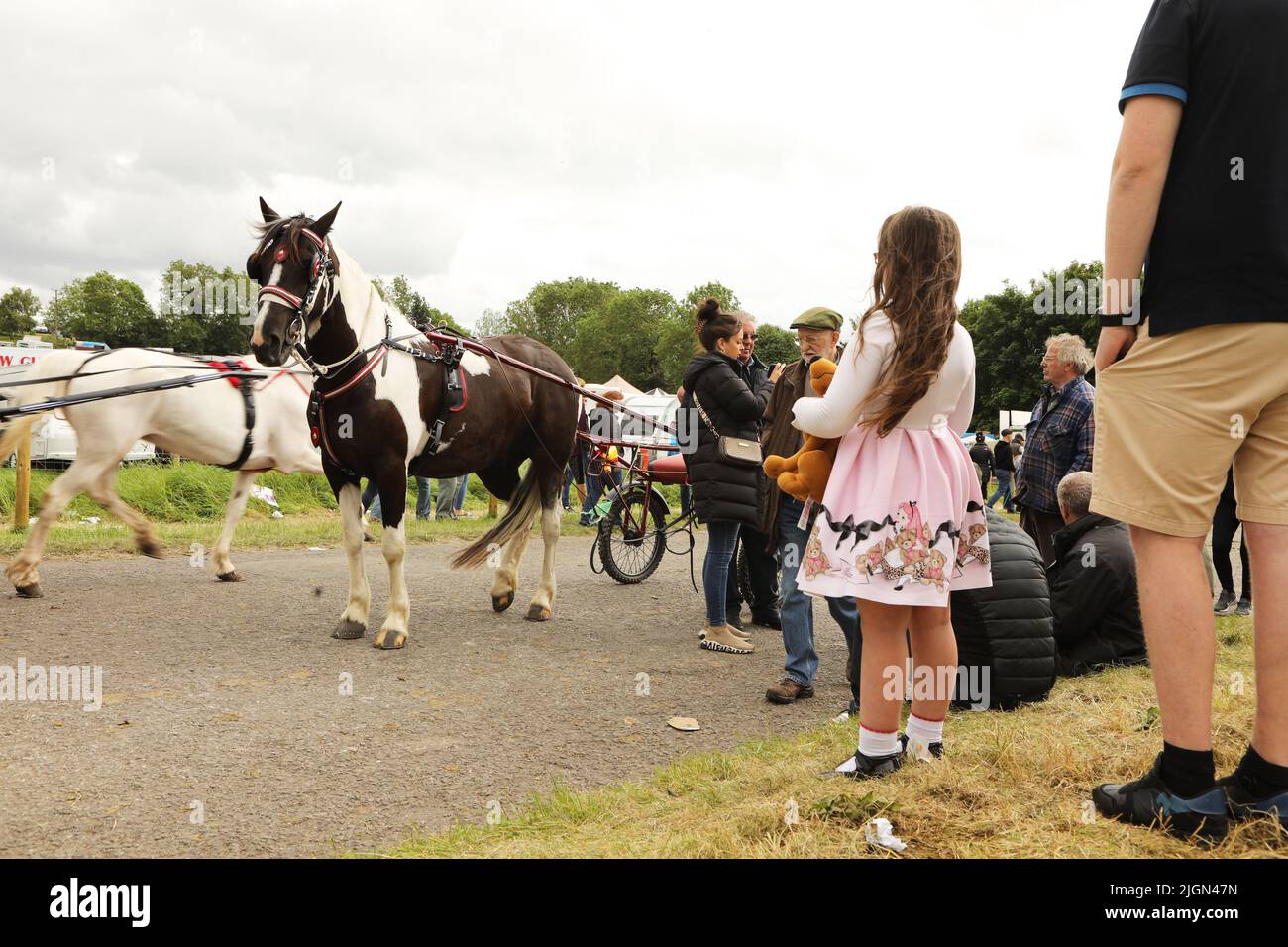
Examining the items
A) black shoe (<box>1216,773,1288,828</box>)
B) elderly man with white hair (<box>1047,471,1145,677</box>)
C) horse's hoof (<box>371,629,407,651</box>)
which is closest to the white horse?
horse's hoof (<box>371,629,407,651</box>)

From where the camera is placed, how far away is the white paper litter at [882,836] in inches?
104

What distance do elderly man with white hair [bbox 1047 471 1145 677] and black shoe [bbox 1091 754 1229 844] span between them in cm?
283

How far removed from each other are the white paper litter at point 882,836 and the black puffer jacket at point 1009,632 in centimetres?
222

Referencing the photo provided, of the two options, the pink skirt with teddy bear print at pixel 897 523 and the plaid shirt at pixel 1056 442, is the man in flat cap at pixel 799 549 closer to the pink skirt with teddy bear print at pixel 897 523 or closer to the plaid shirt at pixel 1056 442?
the pink skirt with teddy bear print at pixel 897 523

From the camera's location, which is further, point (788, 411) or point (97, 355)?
point (97, 355)

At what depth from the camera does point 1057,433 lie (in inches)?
279

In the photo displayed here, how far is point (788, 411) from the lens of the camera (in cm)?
589

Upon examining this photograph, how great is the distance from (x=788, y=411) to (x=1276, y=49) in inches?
140

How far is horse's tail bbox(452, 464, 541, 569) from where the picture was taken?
26.7 ft

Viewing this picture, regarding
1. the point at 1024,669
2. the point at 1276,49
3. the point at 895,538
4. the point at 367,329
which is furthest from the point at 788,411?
the point at 1276,49

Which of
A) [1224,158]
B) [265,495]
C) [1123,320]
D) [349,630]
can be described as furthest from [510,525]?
[265,495]

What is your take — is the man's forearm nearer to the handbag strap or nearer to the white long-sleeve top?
the white long-sleeve top

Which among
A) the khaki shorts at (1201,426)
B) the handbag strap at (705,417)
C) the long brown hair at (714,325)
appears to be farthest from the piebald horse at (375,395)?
the khaki shorts at (1201,426)
